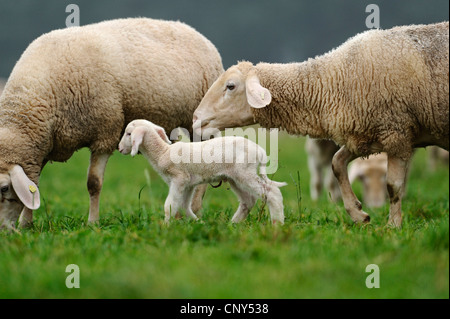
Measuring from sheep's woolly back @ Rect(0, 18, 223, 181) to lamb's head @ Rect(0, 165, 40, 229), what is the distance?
153 millimetres

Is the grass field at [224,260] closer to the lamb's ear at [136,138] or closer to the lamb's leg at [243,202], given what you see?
the lamb's leg at [243,202]

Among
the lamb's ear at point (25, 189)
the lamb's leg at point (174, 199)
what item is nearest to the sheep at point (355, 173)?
the lamb's leg at point (174, 199)

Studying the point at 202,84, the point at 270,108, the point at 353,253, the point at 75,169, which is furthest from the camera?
the point at 75,169

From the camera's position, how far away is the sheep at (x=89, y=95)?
5.42 m

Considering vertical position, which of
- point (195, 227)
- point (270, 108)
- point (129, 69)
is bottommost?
point (195, 227)

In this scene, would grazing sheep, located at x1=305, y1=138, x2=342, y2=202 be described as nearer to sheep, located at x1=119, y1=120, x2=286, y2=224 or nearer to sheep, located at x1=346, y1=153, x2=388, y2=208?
sheep, located at x1=346, y1=153, x2=388, y2=208

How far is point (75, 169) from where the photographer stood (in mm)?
14383

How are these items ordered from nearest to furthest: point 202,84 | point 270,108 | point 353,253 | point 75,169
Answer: point 353,253 → point 270,108 → point 202,84 → point 75,169

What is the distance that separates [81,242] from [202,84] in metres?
2.90

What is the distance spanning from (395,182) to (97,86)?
9.84ft

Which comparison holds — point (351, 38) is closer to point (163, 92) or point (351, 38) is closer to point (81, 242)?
point (163, 92)

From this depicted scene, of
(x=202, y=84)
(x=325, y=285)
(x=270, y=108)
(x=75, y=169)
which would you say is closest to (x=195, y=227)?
(x=325, y=285)

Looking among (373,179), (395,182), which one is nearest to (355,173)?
(373,179)

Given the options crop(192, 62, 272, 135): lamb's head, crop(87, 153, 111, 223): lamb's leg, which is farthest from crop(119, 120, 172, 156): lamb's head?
crop(87, 153, 111, 223): lamb's leg
